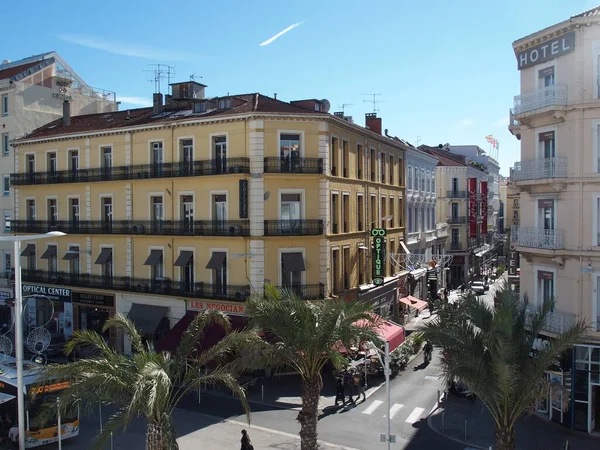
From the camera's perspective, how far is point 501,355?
589 inches

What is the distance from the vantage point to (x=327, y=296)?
31984 millimetres

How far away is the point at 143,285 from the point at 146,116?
11.4 meters

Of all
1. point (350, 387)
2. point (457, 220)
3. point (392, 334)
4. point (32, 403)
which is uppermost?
point (457, 220)

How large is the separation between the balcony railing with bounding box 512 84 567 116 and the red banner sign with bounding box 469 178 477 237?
137 ft

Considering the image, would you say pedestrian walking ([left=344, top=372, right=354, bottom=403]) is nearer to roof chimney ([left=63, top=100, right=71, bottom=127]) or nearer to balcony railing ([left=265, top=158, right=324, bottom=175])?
balcony railing ([left=265, top=158, right=324, bottom=175])

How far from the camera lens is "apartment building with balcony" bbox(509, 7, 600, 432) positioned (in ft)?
73.4

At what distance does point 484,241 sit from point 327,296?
61.2 metres

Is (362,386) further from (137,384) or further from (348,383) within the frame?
(137,384)

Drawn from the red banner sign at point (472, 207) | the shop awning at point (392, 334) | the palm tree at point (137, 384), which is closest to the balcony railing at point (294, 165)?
the shop awning at point (392, 334)

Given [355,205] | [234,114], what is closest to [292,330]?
[234,114]

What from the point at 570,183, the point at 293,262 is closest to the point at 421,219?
the point at 293,262

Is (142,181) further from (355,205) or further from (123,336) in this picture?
(355,205)

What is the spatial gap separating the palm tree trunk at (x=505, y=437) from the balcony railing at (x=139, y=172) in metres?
19.0

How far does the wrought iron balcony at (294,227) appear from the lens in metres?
30.9
